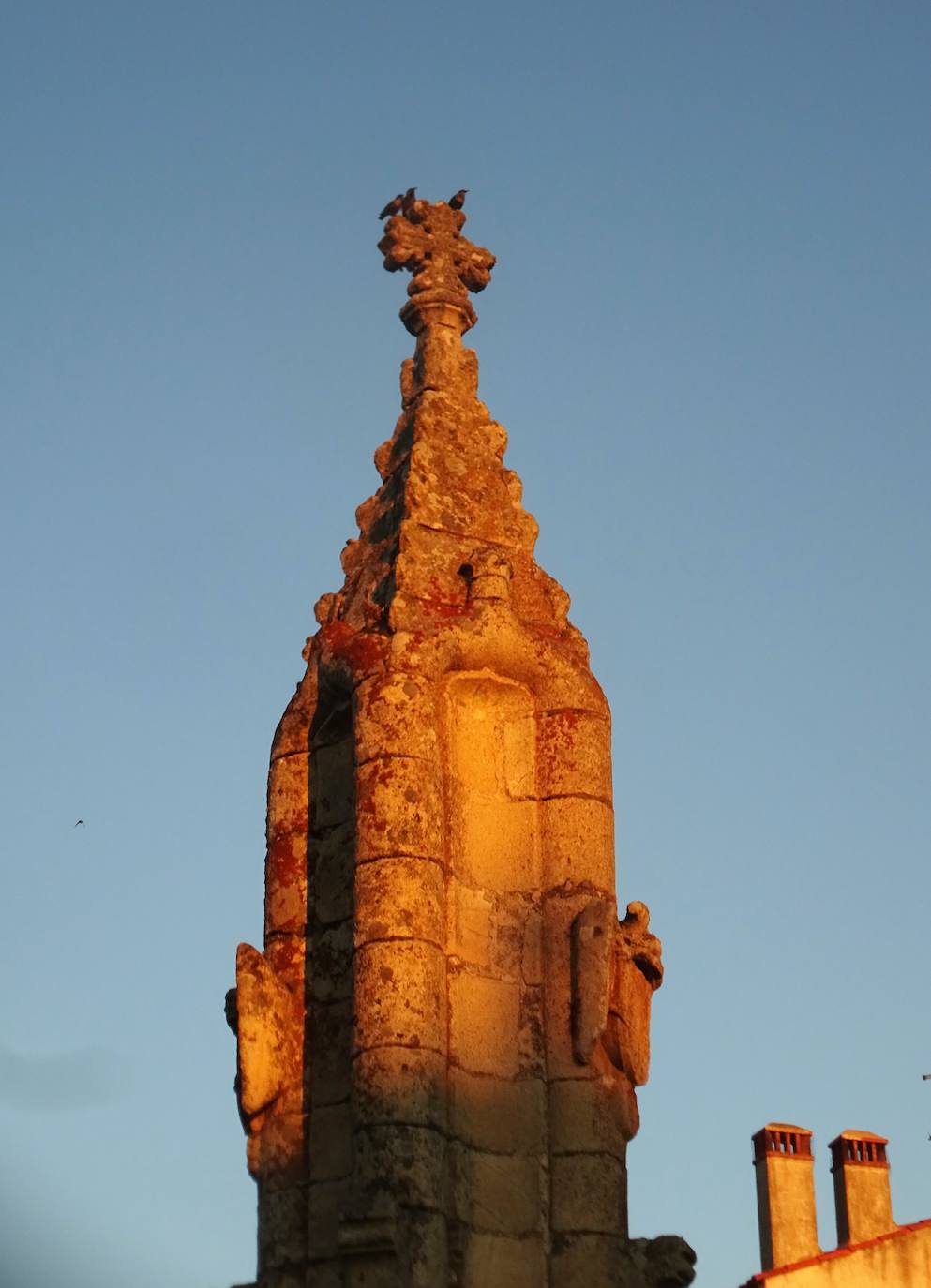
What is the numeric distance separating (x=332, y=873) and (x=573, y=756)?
1234mm

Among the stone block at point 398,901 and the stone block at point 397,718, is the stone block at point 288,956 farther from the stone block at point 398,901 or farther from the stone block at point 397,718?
the stone block at point 397,718

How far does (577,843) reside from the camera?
40.7 feet

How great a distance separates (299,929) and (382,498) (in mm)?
2292

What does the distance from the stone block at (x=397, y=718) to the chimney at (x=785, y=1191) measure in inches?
508

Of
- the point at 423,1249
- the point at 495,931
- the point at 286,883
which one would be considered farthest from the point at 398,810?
the point at 423,1249

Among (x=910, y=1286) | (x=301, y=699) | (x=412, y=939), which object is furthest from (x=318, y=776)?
(x=910, y=1286)

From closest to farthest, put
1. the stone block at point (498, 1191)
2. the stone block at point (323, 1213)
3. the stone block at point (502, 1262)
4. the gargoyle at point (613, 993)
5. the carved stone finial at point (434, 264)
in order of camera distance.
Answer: the stone block at point (502, 1262)
the stone block at point (498, 1191)
the stone block at point (323, 1213)
the gargoyle at point (613, 993)
the carved stone finial at point (434, 264)

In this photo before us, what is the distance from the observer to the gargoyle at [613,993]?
12.0 meters

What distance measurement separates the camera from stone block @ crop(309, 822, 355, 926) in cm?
1239

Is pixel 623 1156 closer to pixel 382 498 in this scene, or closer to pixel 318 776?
pixel 318 776

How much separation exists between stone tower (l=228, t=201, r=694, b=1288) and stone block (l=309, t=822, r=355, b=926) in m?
0.01

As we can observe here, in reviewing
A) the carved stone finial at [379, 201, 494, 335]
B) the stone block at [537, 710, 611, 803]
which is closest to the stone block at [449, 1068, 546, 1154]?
the stone block at [537, 710, 611, 803]

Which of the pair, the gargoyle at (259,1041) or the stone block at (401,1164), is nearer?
the stone block at (401,1164)

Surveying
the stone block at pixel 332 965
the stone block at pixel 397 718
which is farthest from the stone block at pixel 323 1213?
the stone block at pixel 397 718
